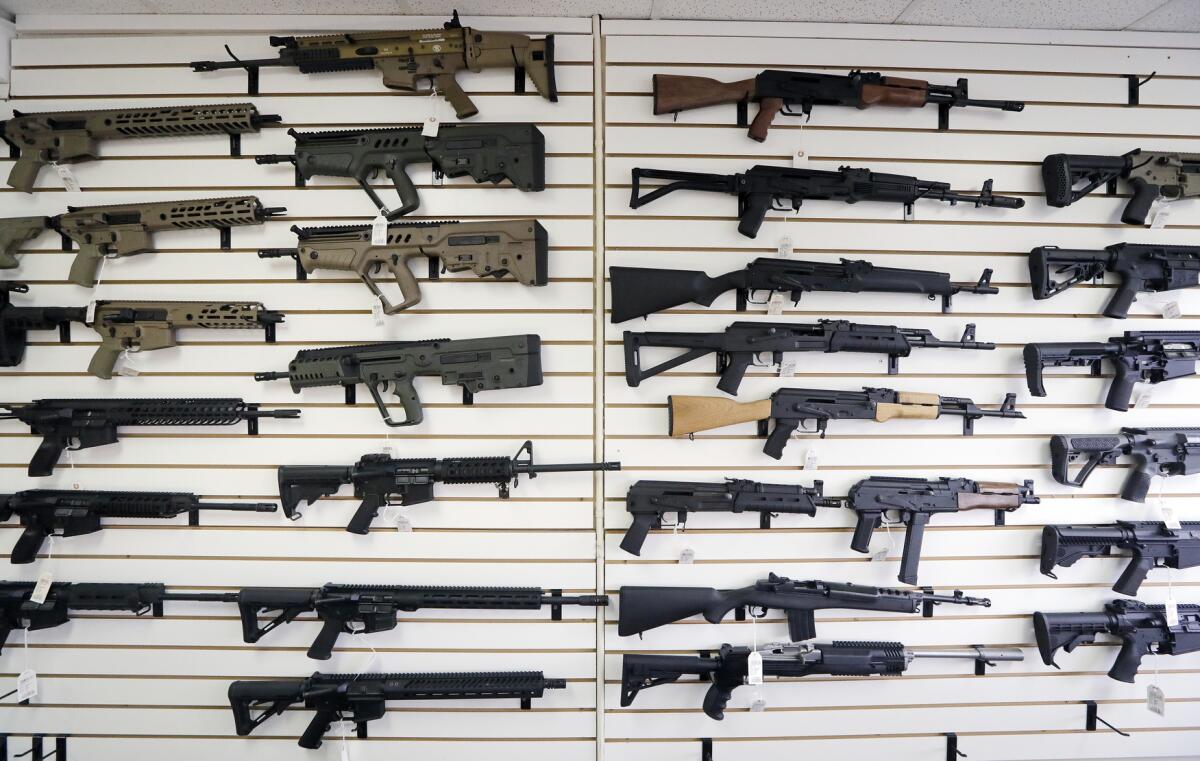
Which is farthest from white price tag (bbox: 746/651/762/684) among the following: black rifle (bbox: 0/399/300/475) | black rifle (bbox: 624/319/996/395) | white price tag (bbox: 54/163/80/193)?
white price tag (bbox: 54/163/80/193)

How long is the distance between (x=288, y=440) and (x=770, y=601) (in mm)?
3100

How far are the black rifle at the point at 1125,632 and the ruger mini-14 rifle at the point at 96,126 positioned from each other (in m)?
5.73

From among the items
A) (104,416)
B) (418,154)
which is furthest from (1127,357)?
(104,416)

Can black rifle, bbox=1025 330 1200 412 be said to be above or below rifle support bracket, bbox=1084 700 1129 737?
above

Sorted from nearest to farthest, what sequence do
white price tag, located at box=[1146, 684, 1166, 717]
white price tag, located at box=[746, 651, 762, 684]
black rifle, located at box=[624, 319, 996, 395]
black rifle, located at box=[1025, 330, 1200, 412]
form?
white price tag, located at box=[746, 651, 762, 684], black rifle, located at box=[624, 319, 996, 395], black rifle, located at box=[1025, 330, 1200, 412], white price tag, located at box=[1146, 684, 1166, 717]

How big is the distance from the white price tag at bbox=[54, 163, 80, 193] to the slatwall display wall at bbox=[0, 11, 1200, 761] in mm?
57

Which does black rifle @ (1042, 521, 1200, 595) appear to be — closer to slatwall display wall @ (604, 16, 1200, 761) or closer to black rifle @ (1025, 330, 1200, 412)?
slatwall display wall @ (604, 16, 1200, 761)

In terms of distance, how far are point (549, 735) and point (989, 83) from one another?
493 cm

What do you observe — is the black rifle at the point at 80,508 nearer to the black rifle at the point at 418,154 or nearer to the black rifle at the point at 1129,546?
the black rifle at the point at 418,154

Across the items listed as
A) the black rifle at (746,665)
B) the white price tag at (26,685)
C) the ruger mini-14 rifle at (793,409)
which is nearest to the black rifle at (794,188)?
the ruger mini-14 rifle at (793,409)

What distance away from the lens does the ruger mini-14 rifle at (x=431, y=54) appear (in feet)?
11.0

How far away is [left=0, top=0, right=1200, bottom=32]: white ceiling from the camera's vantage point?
3369mm

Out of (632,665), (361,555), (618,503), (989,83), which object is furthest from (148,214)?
(989,83)

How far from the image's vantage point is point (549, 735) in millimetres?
3541
